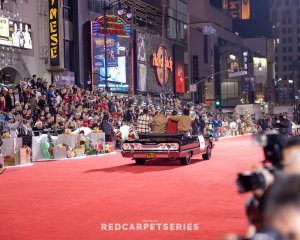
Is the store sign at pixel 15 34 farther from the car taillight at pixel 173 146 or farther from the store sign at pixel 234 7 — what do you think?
the store sign at pixel 234 7

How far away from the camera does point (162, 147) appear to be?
19.5 meters

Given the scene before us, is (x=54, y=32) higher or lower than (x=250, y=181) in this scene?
higher

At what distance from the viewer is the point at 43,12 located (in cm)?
4009

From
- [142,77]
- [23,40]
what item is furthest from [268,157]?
[142,77]

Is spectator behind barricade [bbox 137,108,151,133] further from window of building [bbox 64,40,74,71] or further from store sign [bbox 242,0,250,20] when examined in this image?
store sign [bbox 242,0,250,20]

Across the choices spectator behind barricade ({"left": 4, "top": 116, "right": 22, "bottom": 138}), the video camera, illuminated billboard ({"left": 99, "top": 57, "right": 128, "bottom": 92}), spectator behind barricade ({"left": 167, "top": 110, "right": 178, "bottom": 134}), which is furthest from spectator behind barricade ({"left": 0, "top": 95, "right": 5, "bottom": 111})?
the video camera

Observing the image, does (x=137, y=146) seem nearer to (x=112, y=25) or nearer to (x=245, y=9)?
(x=112, y=25)

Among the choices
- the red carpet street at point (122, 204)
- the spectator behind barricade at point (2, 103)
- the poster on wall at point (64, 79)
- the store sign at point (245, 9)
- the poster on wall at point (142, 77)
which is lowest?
the red carpet street at point (122, 204)

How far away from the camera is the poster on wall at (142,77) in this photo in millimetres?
61500

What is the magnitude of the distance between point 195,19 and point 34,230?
9951 centimetres

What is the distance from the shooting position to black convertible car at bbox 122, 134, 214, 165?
19.2m

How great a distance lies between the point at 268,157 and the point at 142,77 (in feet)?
196

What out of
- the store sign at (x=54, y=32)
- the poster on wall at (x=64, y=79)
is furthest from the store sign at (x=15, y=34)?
the poster on wall at (x=64, y=79)

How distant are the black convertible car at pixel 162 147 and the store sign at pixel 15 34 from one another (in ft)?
55.5
